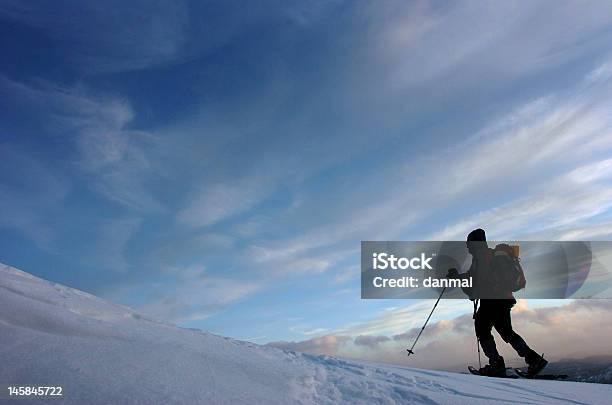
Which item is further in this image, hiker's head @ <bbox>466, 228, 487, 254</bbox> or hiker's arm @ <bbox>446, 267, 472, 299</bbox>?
hiker's arm @ <bbox>446, 267, 472, 299</bbox>

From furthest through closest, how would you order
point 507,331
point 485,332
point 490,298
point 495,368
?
point 485,332, point 490,298, point 507,331, point 495,368

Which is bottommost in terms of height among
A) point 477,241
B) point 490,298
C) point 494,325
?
point 494,325

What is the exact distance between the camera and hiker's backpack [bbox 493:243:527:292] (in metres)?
11.0

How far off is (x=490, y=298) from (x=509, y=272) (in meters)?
0.82

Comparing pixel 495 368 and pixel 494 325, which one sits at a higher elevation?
pixel 494 325

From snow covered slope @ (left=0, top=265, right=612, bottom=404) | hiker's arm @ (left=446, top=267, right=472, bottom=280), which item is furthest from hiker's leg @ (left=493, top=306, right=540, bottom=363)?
snow covered slope @ (left=0, top=265, right=612, bottom=404)

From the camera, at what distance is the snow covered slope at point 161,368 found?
11.9ft

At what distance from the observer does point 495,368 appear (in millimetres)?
10516

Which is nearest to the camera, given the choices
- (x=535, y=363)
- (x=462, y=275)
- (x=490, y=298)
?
(x=535, y=363)

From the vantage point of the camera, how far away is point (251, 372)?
15.2 ft

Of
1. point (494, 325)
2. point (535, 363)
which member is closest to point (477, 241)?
point (494, 325)

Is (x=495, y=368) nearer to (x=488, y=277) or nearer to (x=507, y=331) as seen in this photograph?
(x=507, y=331)

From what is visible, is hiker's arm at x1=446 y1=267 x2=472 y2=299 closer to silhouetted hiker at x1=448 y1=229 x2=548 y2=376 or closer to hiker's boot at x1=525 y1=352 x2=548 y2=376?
silhouetted hiker at x1=448 y1=229 x2=548 y2=376

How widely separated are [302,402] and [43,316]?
298cm
